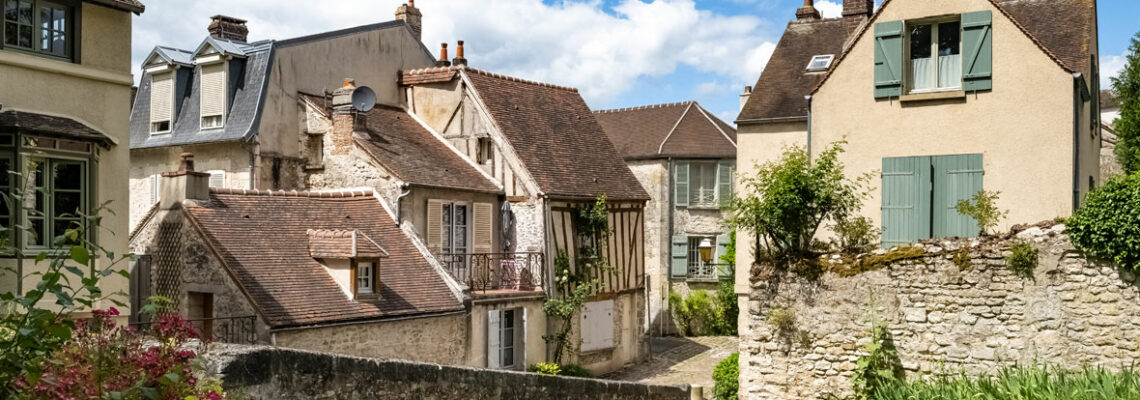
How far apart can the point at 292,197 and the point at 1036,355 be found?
10506 millimetres

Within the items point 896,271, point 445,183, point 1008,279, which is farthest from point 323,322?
point 1008,279

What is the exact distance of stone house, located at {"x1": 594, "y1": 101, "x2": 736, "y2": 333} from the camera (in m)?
25.8

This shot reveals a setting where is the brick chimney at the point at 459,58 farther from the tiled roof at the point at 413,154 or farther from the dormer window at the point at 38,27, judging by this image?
the dormer window at the point at 38,27

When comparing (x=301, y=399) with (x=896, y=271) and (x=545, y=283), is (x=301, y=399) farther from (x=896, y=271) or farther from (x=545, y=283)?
(x=545, y=283)

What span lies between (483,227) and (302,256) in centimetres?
468

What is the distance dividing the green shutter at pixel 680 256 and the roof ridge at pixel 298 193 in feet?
37.4

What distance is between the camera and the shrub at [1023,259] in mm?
10055

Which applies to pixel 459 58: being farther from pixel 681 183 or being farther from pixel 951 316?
pixel 951 316

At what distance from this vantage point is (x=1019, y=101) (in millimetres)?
12336

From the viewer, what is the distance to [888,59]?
12883 mm

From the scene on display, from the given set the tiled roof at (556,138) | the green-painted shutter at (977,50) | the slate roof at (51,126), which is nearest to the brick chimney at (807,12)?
the tiled roof at (556,138)

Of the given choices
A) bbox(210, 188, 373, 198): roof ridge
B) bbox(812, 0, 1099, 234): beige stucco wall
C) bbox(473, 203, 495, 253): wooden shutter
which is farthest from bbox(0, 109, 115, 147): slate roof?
bbox(812, 0, 1099, 234): beige stucco wall

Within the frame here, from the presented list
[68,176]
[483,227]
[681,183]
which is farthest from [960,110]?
[681,183]

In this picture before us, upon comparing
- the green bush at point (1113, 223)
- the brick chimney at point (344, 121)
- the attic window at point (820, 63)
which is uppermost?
the attic window at point (820, 63)
